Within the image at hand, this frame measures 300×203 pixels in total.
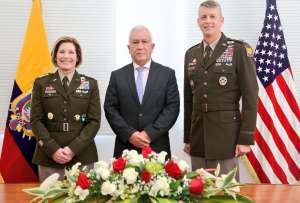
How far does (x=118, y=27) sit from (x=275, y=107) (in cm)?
149

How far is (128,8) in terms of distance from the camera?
3.65 metres

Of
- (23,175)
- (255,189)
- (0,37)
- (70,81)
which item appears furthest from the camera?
(0,37)

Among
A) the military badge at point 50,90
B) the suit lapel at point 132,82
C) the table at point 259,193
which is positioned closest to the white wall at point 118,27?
the suit lapel at point 132,82

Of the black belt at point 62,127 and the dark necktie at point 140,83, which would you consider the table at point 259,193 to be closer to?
the black belt at point 62,127

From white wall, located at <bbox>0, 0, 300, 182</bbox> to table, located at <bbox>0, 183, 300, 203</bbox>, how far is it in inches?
Result: 68.4

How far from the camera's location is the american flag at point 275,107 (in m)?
3.46

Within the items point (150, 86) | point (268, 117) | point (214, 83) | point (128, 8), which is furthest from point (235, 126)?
point (128, 8)

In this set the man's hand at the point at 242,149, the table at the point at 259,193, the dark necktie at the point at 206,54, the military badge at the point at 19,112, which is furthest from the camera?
the military badge at the point at 19,112

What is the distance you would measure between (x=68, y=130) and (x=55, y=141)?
0.11m

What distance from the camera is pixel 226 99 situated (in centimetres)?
258

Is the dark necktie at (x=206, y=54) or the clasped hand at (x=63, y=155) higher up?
the dark necktie at (x=206, y=54)

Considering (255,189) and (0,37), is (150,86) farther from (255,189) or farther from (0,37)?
(0,37)

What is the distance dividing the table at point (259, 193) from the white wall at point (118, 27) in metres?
1.74

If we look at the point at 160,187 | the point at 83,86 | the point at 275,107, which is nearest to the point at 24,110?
the point at 83,86
